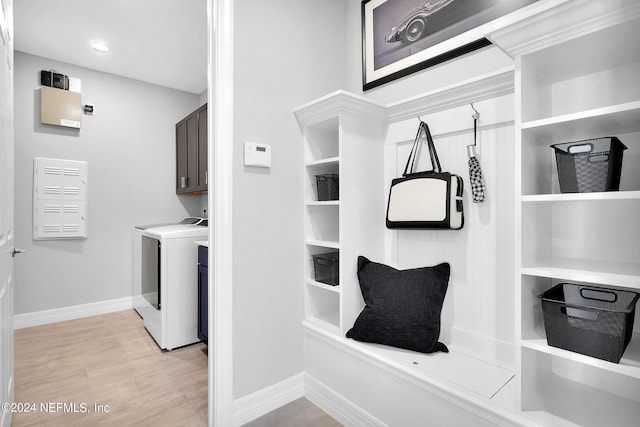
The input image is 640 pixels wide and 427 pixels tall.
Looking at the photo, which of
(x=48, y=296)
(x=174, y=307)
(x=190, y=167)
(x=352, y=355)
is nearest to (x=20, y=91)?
(x=190, y=167)

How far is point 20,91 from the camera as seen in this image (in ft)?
9.78

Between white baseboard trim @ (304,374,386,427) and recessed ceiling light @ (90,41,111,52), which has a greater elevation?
recessed ceiling light @ (90,41,111,52)

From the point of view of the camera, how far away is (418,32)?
1.71 m

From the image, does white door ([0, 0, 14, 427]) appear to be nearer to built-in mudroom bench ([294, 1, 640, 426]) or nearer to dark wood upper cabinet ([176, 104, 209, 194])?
built-in mudroom bench ([294, 1, 640, 426])

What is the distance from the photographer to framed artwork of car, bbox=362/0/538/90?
1479mm

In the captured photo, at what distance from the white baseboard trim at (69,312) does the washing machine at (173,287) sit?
97 centimetres

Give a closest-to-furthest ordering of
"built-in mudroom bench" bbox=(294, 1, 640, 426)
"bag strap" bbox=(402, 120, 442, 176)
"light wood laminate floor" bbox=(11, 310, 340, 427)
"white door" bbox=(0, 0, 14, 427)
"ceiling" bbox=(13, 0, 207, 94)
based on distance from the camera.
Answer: "built-in mudroom bench" bbox=(294, 1, 640, 426), "white door" bbox=(0, 0, 14, 427), "bag strap" bbox=(402, 120, 442, 176), "light wood laminate floor" bbox=(11, 310, 340, 427), "ceiling" bbox=(13, 0, 207, 94)

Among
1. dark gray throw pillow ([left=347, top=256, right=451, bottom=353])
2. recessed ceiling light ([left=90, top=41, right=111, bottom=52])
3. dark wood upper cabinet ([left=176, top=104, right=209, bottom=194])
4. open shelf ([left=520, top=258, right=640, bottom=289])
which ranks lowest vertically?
dark gray throw pillow ([left=347, top=256, right=451, bottom=353])

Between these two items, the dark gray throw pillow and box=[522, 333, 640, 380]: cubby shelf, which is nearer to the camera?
box=[522, 333, 640, 380]: cubby shelf

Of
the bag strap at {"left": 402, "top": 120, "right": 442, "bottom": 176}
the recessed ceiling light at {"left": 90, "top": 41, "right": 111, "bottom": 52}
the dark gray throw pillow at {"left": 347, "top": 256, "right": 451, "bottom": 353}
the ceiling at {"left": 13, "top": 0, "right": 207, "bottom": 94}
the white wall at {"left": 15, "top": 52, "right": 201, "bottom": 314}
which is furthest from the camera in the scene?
the white wall at {"left": 15, "top": 52, "right": 201, "bottom": 314}

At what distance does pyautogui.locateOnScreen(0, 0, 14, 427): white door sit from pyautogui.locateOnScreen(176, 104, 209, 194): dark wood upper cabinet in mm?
1694

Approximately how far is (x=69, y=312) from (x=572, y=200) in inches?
160

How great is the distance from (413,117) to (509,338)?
3.72ft

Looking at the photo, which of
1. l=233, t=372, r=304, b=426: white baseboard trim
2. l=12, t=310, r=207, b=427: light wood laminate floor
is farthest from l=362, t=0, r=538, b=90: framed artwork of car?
l=12, t=310, r=207, b=427: light wood laminate floor
